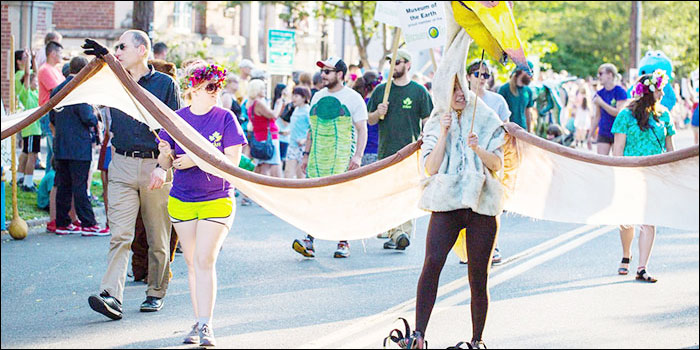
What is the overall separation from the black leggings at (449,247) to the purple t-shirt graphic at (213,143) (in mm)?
1440

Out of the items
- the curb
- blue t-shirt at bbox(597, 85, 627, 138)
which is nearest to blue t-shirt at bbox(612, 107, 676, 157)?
blue t-shirt at bbox(597, 85, 627, 138)

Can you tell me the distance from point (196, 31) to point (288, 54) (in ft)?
38.3

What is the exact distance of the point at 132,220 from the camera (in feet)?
26.7

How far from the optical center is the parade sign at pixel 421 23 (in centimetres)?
1166

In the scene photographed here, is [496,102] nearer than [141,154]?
No

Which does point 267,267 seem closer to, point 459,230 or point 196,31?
point 459,230

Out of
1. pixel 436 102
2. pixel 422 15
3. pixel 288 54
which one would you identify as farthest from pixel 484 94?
pixel 288 54

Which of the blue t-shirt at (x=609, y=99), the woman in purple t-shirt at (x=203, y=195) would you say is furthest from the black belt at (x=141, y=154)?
the blue t-shirt at (x=609, y=99)

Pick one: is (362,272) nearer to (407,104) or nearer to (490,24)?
(407,104)

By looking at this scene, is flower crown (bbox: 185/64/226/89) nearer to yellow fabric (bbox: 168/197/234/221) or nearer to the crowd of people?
the crowd of people

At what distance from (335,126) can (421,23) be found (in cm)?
155

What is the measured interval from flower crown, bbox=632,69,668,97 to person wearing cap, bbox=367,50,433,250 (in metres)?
2.40

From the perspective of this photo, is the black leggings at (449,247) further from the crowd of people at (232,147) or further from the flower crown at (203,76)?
the flower crown at (203,76)

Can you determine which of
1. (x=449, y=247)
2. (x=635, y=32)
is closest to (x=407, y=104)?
(x=449, y=247)
